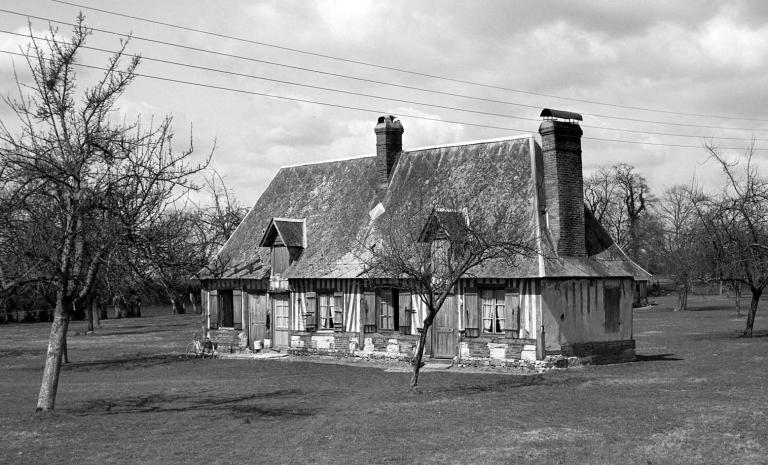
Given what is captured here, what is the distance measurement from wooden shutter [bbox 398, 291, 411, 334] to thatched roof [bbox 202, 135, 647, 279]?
189cm

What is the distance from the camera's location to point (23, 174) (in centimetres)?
1535

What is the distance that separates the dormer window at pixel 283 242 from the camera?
3188 cm

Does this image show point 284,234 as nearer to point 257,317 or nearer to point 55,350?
point 257,317

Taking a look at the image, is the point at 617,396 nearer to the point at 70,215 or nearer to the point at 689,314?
the point at 70,215

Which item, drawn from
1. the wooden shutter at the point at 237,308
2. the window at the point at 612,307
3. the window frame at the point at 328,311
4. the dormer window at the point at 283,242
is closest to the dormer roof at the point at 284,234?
the dormer window at the point at 283,242

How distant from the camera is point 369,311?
29141 mm

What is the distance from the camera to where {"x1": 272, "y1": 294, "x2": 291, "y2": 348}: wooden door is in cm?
3192

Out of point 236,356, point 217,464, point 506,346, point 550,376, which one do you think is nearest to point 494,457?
point 217,464

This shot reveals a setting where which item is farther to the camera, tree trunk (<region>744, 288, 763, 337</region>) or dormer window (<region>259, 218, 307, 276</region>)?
tree trunk (<region>744, 288, 763, 337</region>)

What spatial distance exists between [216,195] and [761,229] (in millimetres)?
28220

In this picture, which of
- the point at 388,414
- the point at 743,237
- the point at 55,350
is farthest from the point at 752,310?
the point at 55,350

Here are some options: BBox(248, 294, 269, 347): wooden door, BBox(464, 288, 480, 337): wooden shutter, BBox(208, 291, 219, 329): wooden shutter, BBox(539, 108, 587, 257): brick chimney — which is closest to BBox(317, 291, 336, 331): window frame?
BBox(248, 294, 269, 347): wooden door

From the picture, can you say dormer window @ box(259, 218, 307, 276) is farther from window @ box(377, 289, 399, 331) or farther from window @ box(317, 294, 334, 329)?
window @ box(377, 289, 399, 331)

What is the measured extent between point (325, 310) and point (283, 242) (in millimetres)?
3173
